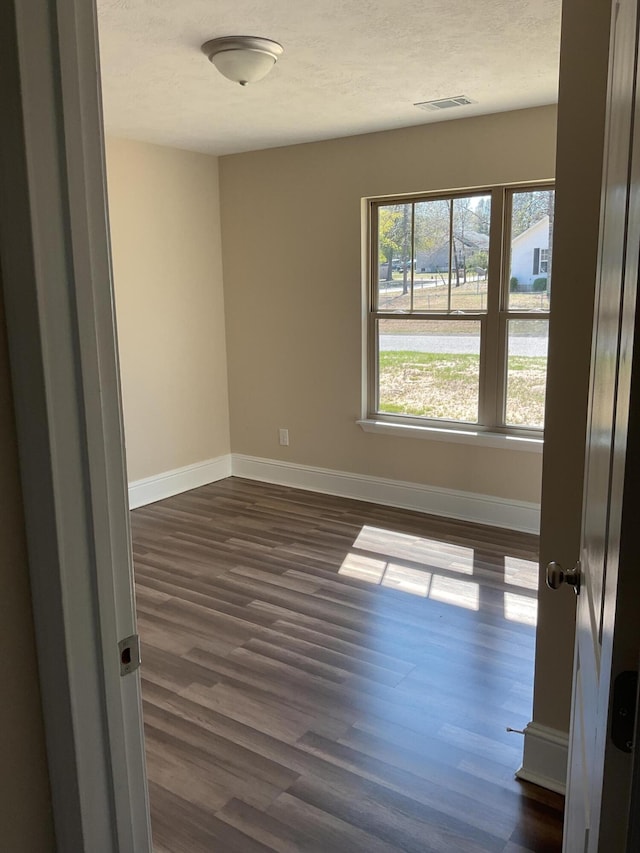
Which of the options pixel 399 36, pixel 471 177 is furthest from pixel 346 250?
pixel 399 36

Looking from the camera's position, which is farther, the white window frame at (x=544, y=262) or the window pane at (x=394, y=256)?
the window pane at (x=394, y=256)

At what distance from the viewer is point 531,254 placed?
13.8 feet

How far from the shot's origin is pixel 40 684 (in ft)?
3.11

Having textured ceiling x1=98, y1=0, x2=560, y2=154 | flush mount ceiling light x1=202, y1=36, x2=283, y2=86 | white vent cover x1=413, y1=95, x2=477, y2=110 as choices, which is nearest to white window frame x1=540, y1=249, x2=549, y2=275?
textured ceiling x1=98, y1=0, x2=560, y2=154

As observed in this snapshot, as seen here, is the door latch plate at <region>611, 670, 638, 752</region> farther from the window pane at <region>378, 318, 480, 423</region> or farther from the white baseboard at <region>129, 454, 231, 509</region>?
the white baseboard at <region>129, 454, 231, 509</region>

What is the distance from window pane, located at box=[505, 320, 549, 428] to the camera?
4254 millimetres

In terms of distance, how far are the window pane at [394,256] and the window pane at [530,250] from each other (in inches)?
28.8

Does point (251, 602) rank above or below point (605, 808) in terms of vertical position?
below

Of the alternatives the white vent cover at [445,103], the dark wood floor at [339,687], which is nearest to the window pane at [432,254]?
the white vent cover at [445,103]

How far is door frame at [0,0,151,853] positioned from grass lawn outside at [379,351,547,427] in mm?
3656

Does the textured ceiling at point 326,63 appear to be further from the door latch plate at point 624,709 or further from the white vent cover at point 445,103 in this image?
the door latch plate at point 624,709

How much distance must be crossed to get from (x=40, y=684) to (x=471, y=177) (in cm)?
400

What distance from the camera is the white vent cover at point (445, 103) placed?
3.75m

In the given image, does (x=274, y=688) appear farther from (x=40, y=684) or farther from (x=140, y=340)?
(x=140, y=340)
